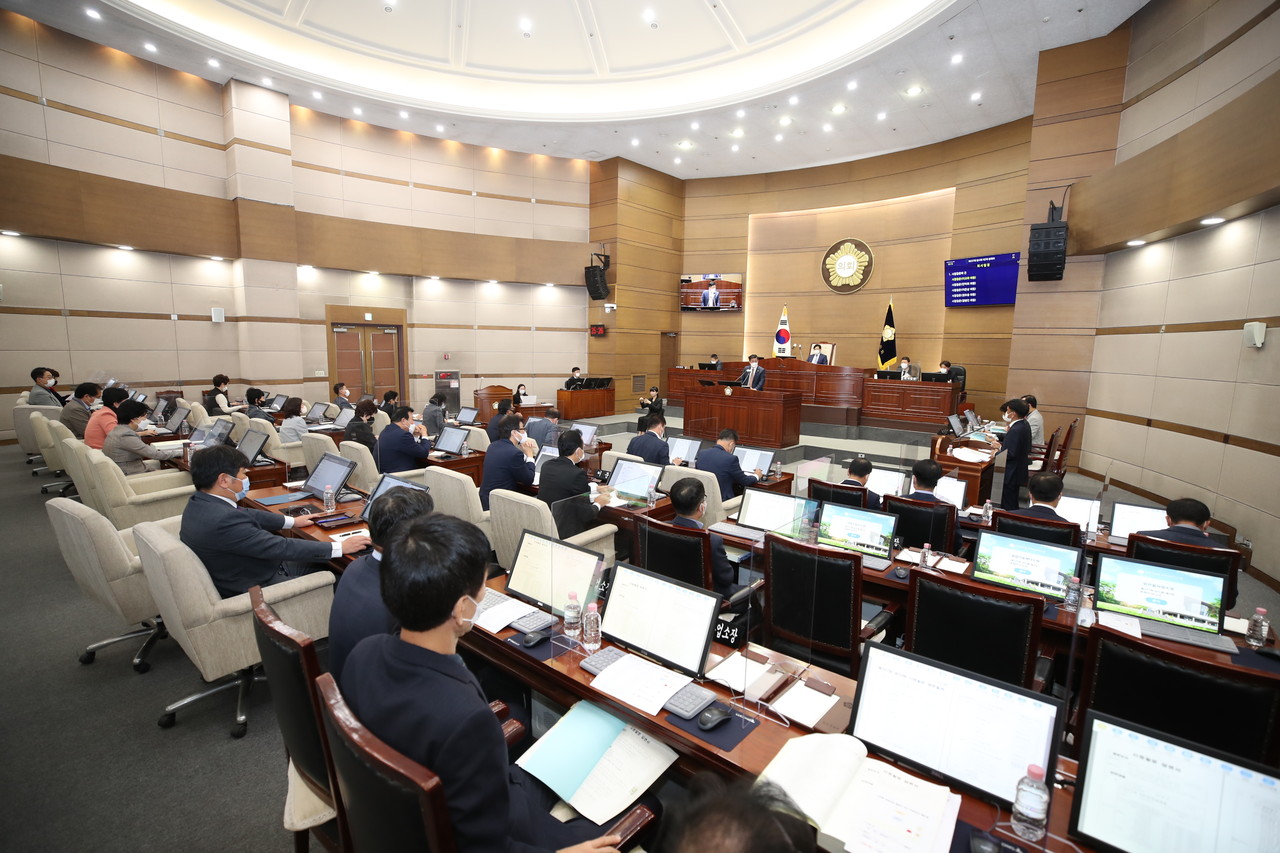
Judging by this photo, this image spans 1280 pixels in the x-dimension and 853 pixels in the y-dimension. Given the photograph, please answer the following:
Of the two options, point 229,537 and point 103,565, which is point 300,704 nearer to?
point 229,537

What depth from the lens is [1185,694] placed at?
1.85 meters

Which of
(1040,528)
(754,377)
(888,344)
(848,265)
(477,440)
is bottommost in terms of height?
(477,440)

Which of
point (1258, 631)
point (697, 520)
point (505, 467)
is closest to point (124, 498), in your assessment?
point (505, 467)

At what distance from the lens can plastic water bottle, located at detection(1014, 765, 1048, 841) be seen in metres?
1.32

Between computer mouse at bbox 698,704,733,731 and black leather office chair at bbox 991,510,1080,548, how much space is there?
245cm

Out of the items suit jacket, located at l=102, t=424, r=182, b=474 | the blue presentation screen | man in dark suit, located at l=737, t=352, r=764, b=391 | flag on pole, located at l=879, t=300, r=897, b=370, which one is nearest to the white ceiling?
the blue presentation screen

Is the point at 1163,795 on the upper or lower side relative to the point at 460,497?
upper

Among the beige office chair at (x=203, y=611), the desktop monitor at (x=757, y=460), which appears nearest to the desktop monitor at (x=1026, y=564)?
the desktop monitor at (x=757, y=460)

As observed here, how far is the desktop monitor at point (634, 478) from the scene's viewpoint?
15.4 feet

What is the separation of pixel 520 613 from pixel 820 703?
1277mm

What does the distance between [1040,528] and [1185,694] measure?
5.72ft

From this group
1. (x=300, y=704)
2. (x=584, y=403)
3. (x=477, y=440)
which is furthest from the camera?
(x=584, y=403)

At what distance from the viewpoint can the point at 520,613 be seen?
8.07 ft

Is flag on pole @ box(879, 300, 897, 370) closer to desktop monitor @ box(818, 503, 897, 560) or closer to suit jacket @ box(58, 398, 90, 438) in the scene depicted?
desktop monitor @ box(818, 503, 897, 560)
